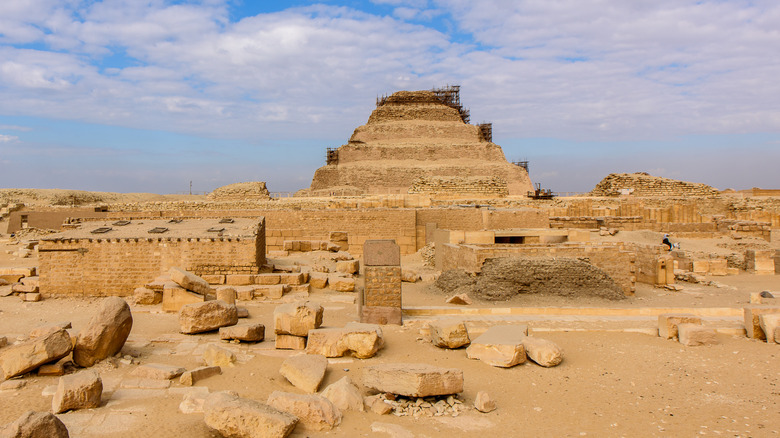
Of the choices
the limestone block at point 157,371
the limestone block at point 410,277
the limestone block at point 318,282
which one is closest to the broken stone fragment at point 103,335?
the limestone block at point 157,371

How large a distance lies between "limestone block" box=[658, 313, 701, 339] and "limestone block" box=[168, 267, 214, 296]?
6740 mm

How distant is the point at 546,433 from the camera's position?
410 centimetres

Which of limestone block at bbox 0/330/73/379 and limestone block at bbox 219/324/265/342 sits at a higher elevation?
limestone block at bbox 0/330/73/379

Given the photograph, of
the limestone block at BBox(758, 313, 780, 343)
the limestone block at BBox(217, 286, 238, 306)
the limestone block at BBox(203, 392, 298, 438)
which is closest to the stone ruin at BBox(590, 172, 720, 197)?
the limestone block at BBox(758, 313, 780, 343)

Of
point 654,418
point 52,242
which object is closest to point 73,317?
point 52,242

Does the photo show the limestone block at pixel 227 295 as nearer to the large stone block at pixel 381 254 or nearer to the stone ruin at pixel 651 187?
the large stone block at pixel 381 254

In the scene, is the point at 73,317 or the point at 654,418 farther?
the point at 73,317

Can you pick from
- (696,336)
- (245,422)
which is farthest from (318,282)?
(245,422)

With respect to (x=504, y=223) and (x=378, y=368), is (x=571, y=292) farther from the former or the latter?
(x=504, y=223)

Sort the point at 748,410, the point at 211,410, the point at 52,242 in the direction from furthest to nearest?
the point at 52,242
the point at 748,410
the point at 211,410

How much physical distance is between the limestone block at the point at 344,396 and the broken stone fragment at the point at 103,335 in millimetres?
2526

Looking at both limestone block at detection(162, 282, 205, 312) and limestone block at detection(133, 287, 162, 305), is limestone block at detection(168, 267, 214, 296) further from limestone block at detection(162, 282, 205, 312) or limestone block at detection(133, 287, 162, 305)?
limestone block at detection(133, 287, 162, 305)

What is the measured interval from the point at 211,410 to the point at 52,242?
25.2 ft

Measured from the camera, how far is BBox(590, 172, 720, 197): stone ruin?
3127cm
